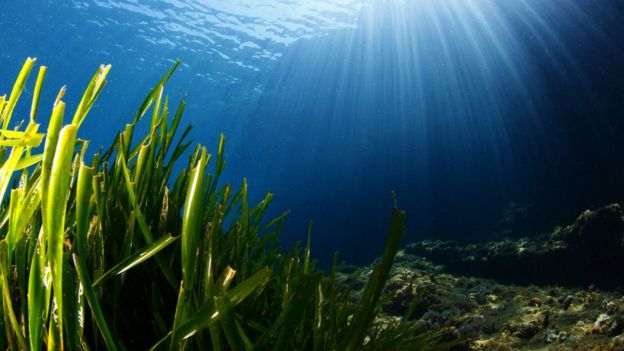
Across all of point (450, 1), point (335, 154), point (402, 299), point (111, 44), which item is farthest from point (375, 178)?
point (402, 299)

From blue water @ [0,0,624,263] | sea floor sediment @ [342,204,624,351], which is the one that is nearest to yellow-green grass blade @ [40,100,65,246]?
sea floor sediment @ [342,204,624,351]

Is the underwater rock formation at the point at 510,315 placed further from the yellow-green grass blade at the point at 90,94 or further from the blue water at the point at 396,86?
the blue water at the point at 396,86

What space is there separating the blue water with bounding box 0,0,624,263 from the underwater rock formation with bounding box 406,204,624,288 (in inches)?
328

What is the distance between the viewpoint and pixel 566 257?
10.7 meters

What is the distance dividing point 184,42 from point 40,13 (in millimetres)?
10861

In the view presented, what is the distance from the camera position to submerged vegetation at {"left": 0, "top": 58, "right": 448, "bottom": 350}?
0.53 meters

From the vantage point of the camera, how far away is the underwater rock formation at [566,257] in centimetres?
966

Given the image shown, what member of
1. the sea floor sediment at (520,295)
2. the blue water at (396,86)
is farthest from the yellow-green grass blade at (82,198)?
the blue water at (396,86)

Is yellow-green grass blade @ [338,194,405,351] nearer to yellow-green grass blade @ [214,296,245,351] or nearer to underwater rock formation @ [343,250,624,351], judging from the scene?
yellow-green grass blade @ [214,296,245,351]

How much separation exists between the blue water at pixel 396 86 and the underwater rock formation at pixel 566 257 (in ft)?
27.3

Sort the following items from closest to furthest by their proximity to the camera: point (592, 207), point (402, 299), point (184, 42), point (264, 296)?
point (264, 296) < point (402, 299) < point (592, 207) < point (184, 42)

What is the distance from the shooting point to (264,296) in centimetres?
126

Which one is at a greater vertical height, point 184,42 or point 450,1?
point 450,1

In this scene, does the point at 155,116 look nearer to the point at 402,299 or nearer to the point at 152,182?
the point at 152,182
